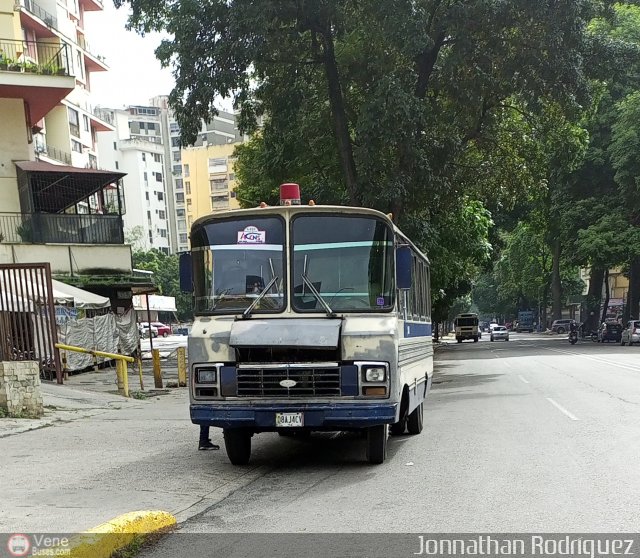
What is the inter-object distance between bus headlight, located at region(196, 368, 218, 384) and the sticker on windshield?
1.54 m

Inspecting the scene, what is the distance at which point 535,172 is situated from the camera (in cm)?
2798

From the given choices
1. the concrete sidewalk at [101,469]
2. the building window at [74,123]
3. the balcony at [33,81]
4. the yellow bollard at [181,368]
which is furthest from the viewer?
the building window at [74,123]

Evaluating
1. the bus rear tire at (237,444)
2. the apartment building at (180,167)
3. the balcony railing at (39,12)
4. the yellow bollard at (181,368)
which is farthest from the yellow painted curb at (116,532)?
the apartment building at (180,167)

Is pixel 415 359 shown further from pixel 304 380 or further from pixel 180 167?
pixel 180 167

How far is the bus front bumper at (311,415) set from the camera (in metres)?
8.71

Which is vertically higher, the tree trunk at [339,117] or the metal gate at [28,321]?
the tree trunk at [339,117]

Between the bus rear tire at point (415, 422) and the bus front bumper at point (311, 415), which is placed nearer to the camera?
the bus front bumper at point (311, 415)

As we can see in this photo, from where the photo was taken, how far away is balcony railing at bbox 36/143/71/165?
149ft

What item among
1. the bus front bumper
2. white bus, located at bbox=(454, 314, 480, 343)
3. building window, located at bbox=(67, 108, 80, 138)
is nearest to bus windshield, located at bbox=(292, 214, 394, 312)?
the bus front bumper

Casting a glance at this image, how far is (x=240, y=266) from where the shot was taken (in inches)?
370

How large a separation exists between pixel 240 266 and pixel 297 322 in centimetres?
101

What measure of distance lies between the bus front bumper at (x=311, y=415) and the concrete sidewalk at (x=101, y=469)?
2.17 ft

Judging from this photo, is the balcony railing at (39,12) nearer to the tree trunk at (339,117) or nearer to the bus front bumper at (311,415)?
the tree trunk at (339,117)

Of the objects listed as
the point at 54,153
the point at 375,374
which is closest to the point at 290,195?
the point at 375,374
